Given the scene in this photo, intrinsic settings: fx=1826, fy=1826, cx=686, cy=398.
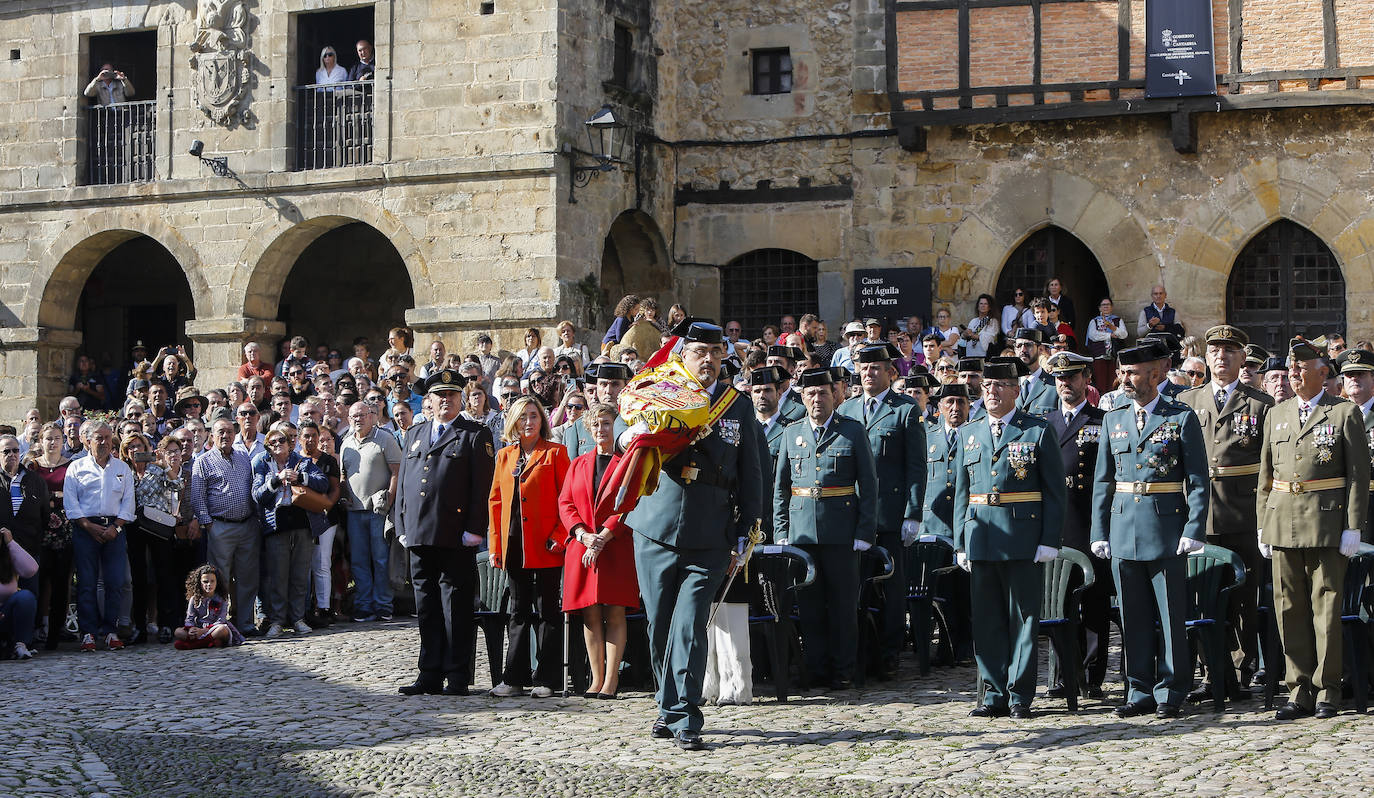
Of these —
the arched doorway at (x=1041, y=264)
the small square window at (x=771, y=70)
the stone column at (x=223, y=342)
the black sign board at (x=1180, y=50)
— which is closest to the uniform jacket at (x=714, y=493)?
the black sign board at (x=1180, y=50)

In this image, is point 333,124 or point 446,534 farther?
point 333,124

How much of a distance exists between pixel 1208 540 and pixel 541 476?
362cm

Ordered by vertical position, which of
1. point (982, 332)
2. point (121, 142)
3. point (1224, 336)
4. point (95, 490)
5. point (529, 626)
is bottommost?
point (529, 626)

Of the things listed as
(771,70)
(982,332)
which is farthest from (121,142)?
(982,332)

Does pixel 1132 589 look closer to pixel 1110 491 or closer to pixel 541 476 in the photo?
pixel 1110 491

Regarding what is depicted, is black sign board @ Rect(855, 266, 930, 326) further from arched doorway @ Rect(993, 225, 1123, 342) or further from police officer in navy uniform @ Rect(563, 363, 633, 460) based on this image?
police officer in navy uniform @ Rect(563, 363, 633, 460)

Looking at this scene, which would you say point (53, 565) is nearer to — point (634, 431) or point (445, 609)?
point (445, 609)

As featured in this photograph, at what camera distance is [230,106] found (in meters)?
21.2

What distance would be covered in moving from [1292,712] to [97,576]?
27.5ft

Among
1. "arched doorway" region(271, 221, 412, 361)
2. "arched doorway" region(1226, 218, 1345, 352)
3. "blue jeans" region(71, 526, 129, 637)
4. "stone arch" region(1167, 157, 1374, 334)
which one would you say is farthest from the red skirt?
"arched doorway" region(271, 221, 412, 361)

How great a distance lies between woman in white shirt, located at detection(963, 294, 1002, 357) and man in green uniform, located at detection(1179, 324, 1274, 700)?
9136 mm

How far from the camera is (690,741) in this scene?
8094 millimetres

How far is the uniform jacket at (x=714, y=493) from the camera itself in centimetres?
838

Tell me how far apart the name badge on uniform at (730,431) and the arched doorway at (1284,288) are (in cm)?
1259
